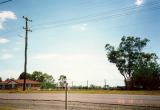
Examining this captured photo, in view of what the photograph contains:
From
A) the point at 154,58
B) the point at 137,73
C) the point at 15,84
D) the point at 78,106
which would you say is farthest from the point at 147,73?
the point at 15,84

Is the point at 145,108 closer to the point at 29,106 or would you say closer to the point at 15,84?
the point at 29,106

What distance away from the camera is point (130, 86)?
192 ft

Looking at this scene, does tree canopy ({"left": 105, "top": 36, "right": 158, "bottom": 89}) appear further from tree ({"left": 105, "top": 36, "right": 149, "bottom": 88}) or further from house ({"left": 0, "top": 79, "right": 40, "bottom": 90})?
house ({"left": 0, "top": 79, "right": 40, "bottom": 90})

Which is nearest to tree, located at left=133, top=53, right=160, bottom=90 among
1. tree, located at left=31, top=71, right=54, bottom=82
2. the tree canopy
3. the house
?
the tree canopy

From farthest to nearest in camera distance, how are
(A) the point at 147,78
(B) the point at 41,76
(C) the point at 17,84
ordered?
1. (B) the point at 41,76
2. (C) the point at 17,84
3. (A) the point at 147,78

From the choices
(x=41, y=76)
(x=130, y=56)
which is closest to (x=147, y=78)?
(x=130, y=56)

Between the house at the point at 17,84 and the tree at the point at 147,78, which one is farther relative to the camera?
the house at the point at 17,84

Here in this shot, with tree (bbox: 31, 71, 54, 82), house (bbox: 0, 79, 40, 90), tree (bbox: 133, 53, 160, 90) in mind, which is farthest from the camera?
tree (bbox: 31, 71, 54, 82)

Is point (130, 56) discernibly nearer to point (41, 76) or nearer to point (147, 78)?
point (147, 78)

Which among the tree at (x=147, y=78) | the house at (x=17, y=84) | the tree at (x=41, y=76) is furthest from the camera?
the tree at (x=41, y=76)

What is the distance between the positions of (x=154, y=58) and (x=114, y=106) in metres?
60.4

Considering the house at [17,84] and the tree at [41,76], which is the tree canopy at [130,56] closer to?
the house at [17,84]

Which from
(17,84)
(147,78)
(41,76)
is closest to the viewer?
(147,78)

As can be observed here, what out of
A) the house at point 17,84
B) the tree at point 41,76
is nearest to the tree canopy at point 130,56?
the house at point 17,84
